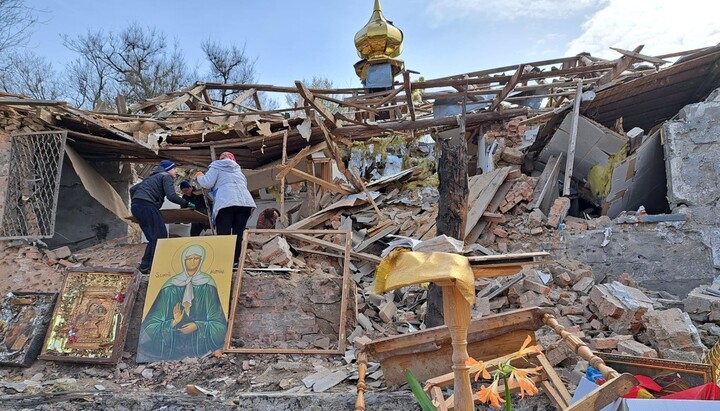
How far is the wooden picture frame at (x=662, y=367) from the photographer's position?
10.7ft

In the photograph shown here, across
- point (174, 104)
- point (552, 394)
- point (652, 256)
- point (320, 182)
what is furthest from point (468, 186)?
point (174, 104)

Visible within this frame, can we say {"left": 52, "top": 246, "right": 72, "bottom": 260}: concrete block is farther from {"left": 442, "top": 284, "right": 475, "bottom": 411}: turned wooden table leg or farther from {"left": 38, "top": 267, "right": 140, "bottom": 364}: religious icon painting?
{"left": 442, "top": 284, "right": 475, "bottom": 411}: turned wooden table leg

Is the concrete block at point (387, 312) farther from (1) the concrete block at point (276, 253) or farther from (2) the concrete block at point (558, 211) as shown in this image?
(2) the concrete block at point (558, 211)

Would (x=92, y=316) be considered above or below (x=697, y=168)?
below

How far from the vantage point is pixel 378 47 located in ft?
64.8

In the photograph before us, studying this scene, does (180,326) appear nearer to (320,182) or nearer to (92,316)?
(92,316)

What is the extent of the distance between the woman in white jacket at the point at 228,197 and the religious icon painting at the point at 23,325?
2.23 metres

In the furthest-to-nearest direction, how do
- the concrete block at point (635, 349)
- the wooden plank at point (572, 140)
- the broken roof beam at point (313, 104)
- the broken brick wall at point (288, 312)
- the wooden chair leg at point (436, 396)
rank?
the wooden plank at point (572, 140) < the broken roof beam at point (313, 104) < the broken brick wall at point (288, 312) < the concrete block at point (635, 349) < the wooden chair leg at point (436, 396)

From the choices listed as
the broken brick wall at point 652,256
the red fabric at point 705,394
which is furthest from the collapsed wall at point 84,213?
the red fabric at point 705,394

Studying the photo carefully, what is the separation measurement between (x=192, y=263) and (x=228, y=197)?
38.5 inches

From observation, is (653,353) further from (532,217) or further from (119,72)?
(119,72)

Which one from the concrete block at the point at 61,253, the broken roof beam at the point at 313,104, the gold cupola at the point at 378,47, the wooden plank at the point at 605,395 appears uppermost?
the gold cupola at the point at 378,47

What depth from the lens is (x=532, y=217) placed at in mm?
7516

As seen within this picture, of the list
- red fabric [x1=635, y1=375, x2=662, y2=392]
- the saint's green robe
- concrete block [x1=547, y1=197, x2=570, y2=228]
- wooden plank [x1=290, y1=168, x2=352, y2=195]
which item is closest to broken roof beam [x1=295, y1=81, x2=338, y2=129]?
wooden plank [x1=290, y1=168, x2=352, y2=195]
